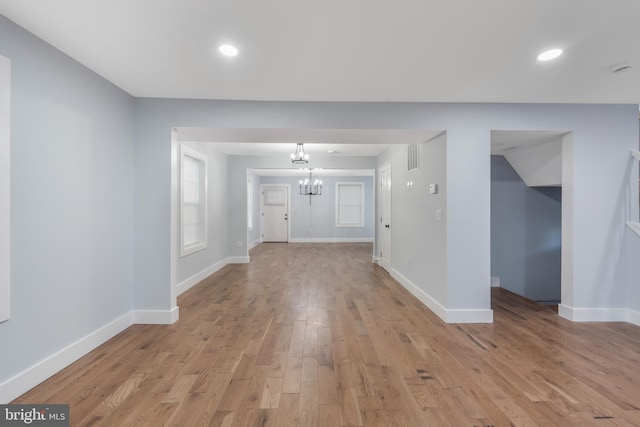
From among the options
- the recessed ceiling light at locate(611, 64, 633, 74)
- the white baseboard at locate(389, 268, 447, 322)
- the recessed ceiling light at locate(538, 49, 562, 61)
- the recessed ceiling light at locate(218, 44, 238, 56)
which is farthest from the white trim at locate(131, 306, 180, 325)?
the recessed ceiling light at locate(611, 64, 633, 74)

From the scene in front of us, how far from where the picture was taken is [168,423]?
5.49 feet

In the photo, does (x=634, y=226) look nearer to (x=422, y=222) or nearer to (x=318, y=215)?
(x=422, y=222)

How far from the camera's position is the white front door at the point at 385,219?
573 cm

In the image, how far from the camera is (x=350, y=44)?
2.09 m

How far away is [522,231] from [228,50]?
516 centimetres

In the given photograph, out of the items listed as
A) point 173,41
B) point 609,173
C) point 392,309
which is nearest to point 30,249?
point 173,41

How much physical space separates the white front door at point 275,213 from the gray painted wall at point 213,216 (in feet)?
13.7

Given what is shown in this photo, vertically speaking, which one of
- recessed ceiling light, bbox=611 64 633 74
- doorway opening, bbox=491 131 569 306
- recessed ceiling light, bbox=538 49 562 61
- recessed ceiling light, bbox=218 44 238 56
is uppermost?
recessed ceiling light, bbox=218 44 238 56

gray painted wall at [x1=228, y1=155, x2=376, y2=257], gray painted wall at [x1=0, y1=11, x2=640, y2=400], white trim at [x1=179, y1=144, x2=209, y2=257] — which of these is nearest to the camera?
gray painted wall at [x1=0, y1=11, x2=640, y2=400]

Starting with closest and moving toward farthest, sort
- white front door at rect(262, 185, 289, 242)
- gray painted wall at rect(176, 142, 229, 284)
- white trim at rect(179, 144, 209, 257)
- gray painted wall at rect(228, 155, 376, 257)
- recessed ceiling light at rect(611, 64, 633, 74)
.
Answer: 1. recessed ceiling light at rect(611, 64, 633, 74)
2. white trim at rect(179, 144, 209, 257)
3. gray painted wall at rect(176, 142, 229, 284)
4. gray painted wall at rect(228, 155, 376, 257)
5. white front door at rect(262, 185, 289, 242)

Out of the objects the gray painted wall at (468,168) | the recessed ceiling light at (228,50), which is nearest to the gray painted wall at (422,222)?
the gray painted wall at (468,168)

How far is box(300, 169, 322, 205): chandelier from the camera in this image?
10352 mm

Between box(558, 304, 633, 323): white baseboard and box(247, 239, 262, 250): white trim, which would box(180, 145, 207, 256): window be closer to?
box(247, 239, 262, 250): white trim

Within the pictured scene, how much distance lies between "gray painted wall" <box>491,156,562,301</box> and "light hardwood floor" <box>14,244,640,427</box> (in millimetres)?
1368
